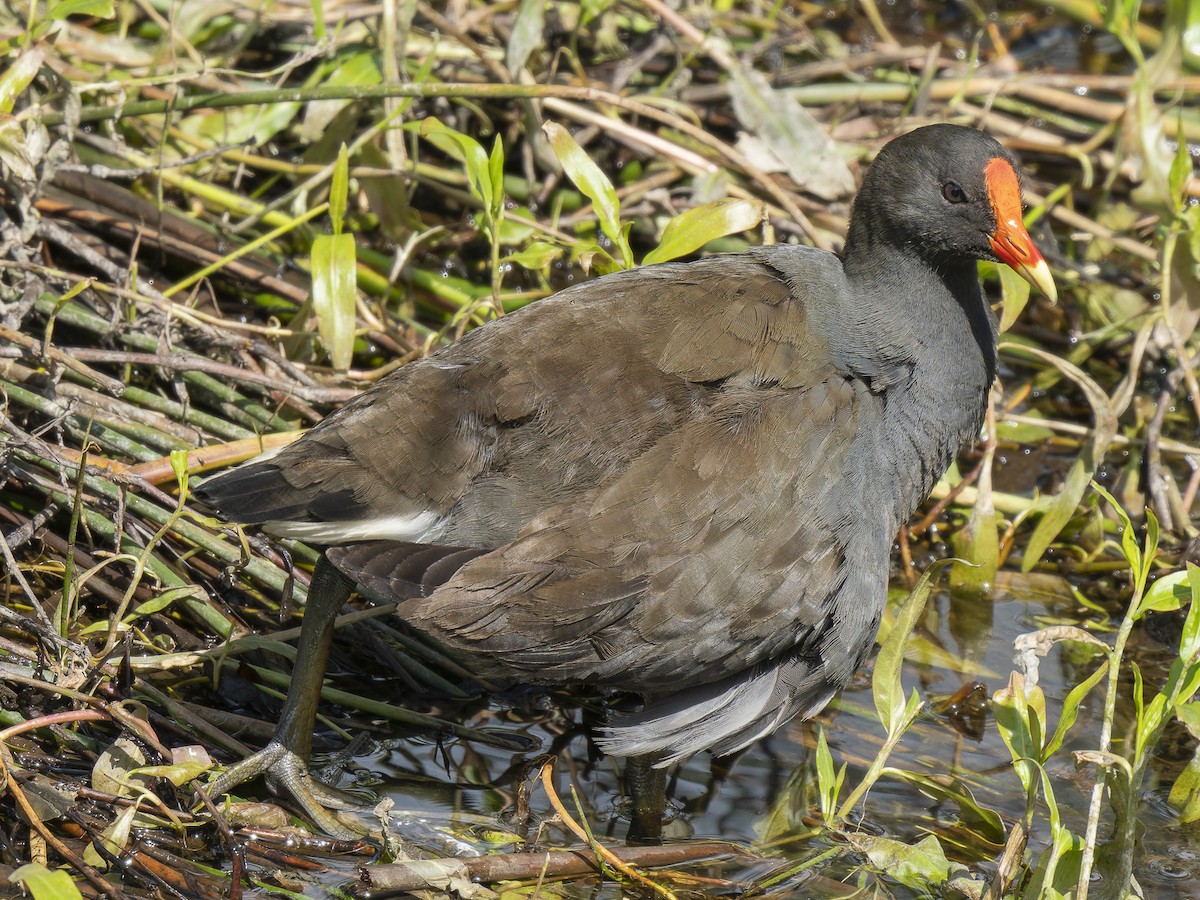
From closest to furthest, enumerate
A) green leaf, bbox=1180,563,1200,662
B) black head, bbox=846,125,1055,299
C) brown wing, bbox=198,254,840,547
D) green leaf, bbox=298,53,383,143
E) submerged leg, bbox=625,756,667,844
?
1. green leaf, bbox=1180,563,1200,662
2. brown wing, bbox=198,254,840,547
3. submerged leg, bbox=625,756,667,844
4. black head, bbox=846,125,1055,299
5. green leaf, bbox=298,53,383,143

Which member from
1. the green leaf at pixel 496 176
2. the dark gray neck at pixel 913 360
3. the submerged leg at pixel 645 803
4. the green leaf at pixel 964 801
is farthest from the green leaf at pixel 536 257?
the green leaf at pixel 964 801

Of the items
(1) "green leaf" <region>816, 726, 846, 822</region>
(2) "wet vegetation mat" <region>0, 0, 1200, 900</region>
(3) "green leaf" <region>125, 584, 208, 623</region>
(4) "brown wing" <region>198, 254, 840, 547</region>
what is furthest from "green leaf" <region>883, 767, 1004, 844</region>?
(3) "green leaf" <region>125, 584, 208, 623</region>

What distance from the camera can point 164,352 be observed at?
142 inches

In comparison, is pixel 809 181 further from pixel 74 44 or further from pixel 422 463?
pixel 74 44

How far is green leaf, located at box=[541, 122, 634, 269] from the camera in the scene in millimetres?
3559

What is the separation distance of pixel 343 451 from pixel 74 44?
8.19 ft

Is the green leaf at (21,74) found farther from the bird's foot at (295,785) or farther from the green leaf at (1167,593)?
the green leaf at (1167,593)

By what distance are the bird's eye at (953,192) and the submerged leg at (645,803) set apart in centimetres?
143

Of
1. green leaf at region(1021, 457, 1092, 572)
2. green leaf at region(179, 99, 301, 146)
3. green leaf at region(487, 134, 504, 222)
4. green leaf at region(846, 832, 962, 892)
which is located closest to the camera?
green leaf at region(846, 832, 962, 892)

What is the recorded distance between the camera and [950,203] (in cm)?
317

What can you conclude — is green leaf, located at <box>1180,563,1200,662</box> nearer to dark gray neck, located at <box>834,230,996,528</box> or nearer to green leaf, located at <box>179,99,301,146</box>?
dark gray neck, located at <box>834,230,996,528</box>

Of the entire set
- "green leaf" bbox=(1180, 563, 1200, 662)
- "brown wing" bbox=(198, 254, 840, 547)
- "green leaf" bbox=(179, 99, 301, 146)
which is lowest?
"green leaf" bbox=(1180, 563, 1200, 662)

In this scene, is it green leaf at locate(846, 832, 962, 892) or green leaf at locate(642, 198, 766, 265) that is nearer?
green leaf at locate(846, 832, 962, 892)

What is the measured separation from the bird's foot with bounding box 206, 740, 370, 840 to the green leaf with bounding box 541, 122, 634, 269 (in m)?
1.46
